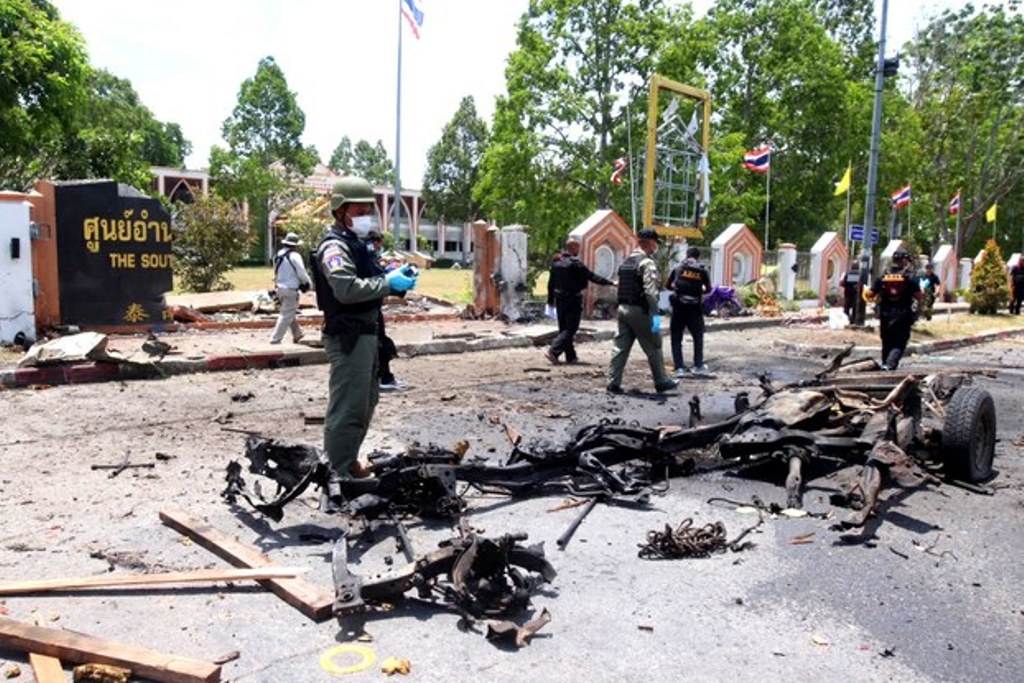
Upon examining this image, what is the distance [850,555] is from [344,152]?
291ft

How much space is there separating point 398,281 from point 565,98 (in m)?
23.8

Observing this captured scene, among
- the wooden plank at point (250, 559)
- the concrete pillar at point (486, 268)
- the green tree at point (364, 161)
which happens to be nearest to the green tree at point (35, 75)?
the concrete pillar at point (486, 268)

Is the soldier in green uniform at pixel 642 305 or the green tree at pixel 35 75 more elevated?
the green tree at pixel 35 75

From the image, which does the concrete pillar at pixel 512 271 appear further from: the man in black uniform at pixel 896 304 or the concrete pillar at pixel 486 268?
the man in black uniform at pixel 896 304

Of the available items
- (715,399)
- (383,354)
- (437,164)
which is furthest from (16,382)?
(437,164)

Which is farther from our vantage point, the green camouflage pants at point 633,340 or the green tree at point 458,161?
the green tree at point 458,161

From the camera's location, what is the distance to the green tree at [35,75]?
15586mm

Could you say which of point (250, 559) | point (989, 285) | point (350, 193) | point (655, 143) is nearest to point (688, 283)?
point (350, 193)

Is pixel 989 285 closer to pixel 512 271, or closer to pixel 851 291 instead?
pixel 851 291

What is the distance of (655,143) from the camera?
754 inches

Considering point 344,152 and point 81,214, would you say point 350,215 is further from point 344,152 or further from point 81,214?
point 344,152

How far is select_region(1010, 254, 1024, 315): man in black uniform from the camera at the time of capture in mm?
25359

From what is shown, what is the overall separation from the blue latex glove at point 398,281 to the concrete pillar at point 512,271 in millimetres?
12449

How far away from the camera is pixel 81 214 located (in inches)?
478
